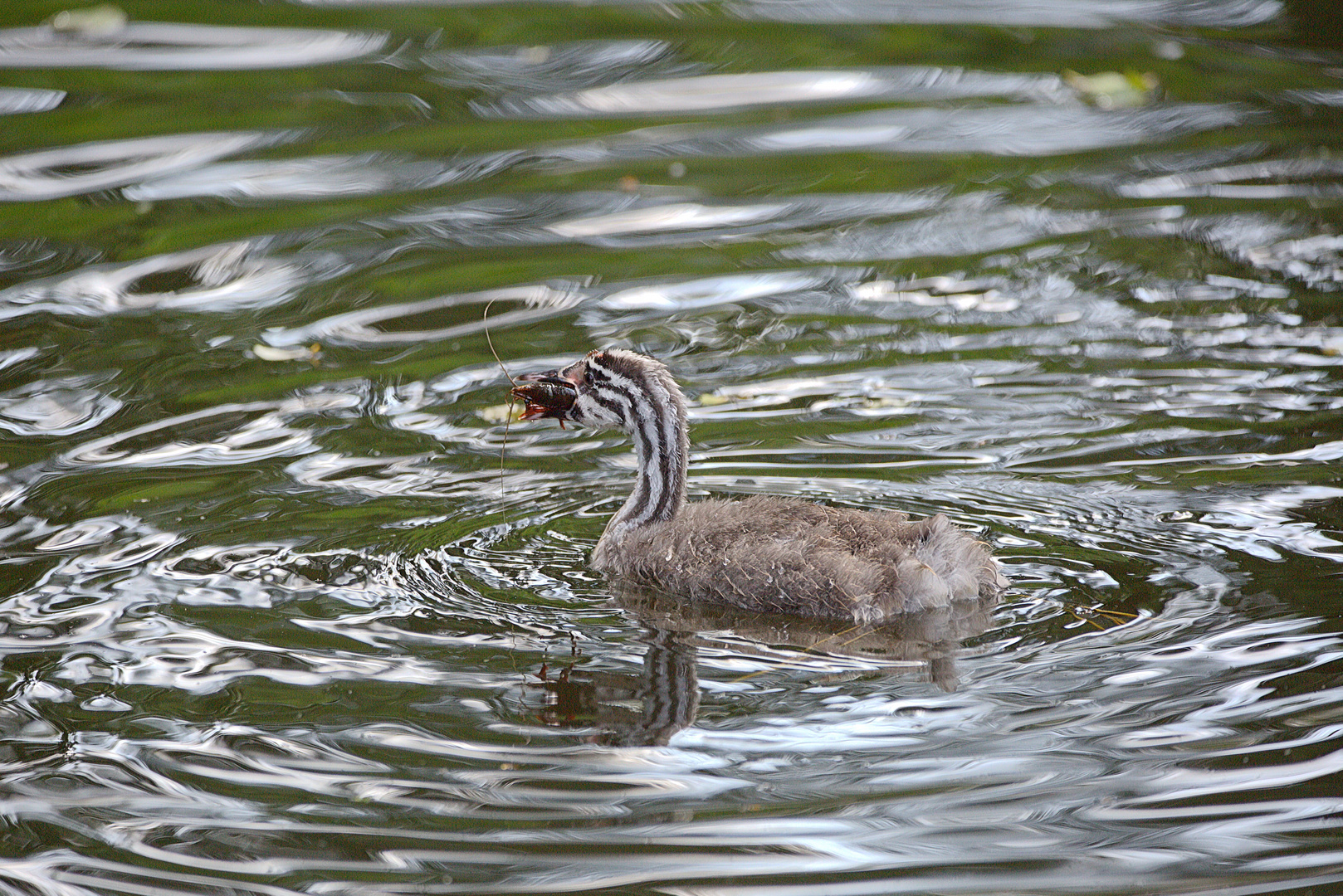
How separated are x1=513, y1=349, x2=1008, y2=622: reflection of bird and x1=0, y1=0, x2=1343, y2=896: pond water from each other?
0.15 meters

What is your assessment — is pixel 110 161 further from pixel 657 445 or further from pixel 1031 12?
pixel 1031 12

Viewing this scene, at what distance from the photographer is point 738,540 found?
6797 mm

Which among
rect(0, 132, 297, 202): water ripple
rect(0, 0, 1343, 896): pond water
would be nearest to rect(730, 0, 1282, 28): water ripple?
rect(0, 0, 1343, 896): pond water

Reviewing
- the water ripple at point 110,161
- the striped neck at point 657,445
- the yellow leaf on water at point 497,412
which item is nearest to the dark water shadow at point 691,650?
the striped neck at point 657,445

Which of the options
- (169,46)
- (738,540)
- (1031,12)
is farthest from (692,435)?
(1031,12)

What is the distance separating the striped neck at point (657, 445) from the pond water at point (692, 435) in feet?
1.15

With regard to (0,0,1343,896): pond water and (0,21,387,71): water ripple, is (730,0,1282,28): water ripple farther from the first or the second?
(0,21,387,71): water ripple

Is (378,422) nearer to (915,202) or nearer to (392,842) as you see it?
(392,842)

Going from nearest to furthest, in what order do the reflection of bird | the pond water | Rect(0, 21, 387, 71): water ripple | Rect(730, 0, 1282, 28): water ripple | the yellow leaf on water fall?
1. the pond water
2. the reflection of bird
3. the yellow leaf on water
4. Rect(0, 21, 387, 71): water ripple
5. Rect(730, 0, 1282, 28): water ripple

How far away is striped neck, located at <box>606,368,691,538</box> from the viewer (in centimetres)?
719

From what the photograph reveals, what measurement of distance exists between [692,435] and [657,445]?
1146 mm

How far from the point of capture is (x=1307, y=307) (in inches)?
375

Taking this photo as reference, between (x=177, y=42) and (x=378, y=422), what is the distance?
20.4 feet

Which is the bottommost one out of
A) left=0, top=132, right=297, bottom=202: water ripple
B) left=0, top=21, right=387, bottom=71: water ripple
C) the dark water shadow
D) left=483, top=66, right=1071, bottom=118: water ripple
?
the dark water shadow
